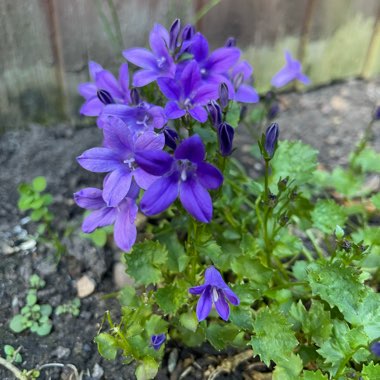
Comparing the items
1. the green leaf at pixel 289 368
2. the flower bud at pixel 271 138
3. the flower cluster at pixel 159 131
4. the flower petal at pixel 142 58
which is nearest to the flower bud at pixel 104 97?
the flower cluster at pixel 159 131

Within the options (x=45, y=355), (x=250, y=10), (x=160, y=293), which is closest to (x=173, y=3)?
(x=250, y=10)

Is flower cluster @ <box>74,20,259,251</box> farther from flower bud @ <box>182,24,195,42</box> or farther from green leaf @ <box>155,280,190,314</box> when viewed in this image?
green leaf @ <box>155,280,190,314</box>

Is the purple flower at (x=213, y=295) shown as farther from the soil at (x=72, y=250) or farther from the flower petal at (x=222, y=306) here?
the soil at (x=72, y=250)

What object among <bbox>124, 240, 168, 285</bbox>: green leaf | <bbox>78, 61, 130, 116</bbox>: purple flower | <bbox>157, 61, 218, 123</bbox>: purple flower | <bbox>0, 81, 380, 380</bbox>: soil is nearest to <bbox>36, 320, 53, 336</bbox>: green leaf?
<bbox>0, 81, 380, 380</bbox>: soil

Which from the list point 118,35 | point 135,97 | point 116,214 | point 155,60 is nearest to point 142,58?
point 155,60

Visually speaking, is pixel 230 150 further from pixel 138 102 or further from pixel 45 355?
pixel 45 355

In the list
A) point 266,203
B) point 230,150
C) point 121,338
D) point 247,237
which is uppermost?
point 230,150
